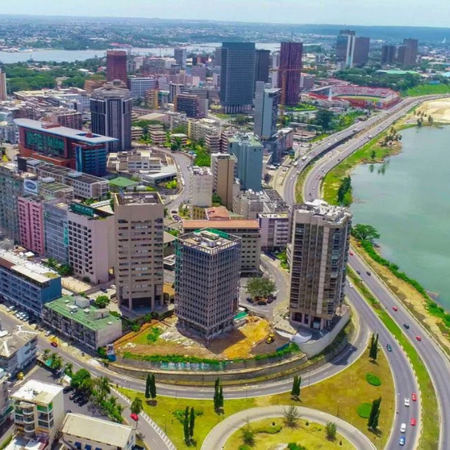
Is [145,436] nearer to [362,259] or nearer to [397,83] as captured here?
[362,259]

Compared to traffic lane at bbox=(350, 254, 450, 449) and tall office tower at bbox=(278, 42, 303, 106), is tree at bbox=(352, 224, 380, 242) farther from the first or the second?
tall office tower at bbox=(278, 42, 303, 106)

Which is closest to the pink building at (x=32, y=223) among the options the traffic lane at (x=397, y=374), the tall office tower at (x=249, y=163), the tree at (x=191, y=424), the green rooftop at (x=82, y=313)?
the green rooftop at (x=82, y=313)

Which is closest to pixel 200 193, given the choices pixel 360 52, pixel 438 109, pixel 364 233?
pixel 364 233

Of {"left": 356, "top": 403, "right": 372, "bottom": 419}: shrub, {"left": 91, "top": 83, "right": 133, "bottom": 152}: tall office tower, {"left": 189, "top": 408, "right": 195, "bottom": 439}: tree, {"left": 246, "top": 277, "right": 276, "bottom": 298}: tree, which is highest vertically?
{"left": 91, "top": 83, "right": 133, "bottom": 152}: tall office tower

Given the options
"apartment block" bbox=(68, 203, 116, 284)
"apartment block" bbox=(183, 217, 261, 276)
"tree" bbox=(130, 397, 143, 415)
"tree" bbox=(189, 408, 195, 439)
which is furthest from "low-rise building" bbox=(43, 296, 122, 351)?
"apartment block" bbox=(183, 217, 261, 276)

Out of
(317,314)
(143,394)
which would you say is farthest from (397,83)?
(143,394)

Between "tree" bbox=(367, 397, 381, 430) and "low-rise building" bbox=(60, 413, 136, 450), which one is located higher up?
"low-rise building" bbox=(60, 413, 136, 450)

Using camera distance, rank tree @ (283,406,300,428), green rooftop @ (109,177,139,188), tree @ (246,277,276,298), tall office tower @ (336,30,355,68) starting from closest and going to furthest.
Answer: tree @ (283,406,300,428) → tree @ (246,277,276,298) → green rooftop @ (109,177,139,188) → tall office tower @ (336,30,355,68)
